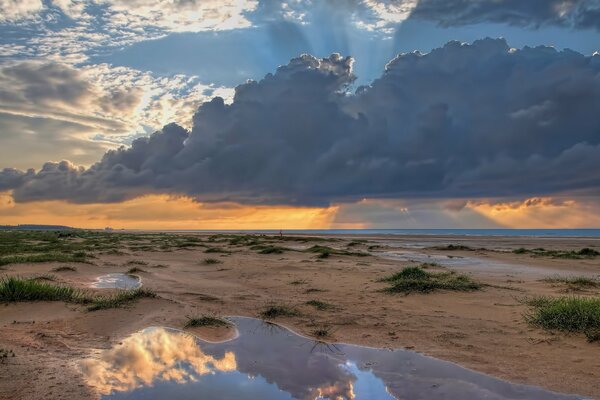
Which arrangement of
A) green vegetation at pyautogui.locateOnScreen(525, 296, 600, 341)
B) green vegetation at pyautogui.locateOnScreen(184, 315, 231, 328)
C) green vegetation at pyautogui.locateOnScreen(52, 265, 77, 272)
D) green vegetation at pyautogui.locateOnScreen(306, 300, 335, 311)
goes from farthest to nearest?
green vegetation at pyautogui.locateOnScreen(52, 265, 77, 272) → green vegetation at pyautogui.locateOnScreen(306, 300, 335, 311) → green vegetation at pyautogui.locateOnScreen(184, 315, 231, 328) → green vegetation at pyautogui.locateOnScreen(525, 296, 600, 341)

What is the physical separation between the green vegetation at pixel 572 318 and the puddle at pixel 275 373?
3371mm

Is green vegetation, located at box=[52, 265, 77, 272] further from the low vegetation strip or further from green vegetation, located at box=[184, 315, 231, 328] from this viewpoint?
green vegetation, located at box=[184, 315, 231, 328]

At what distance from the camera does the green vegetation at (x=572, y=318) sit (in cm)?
830

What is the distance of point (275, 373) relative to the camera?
6402 millimetres

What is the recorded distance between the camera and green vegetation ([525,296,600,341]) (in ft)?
27.2

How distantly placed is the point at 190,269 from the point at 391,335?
51.9 feet

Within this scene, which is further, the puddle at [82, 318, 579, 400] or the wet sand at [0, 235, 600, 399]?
the wet sand at [0, 235, 600, 399]

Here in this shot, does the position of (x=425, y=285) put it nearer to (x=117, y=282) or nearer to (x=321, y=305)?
(x=321, y=305)

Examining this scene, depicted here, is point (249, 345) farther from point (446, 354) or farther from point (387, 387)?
point (446, 354)

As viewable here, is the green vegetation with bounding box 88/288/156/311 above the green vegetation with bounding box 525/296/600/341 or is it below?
below

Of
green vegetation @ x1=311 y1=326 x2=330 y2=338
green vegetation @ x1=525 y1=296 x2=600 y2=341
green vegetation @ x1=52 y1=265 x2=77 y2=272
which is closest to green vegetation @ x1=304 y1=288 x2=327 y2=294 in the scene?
green vegetation @ x1=311 y1=326 x2=330 y2=338

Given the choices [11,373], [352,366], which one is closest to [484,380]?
[352,366]

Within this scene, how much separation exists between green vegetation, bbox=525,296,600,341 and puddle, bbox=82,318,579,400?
337cm

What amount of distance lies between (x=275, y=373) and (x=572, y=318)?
6.34m
